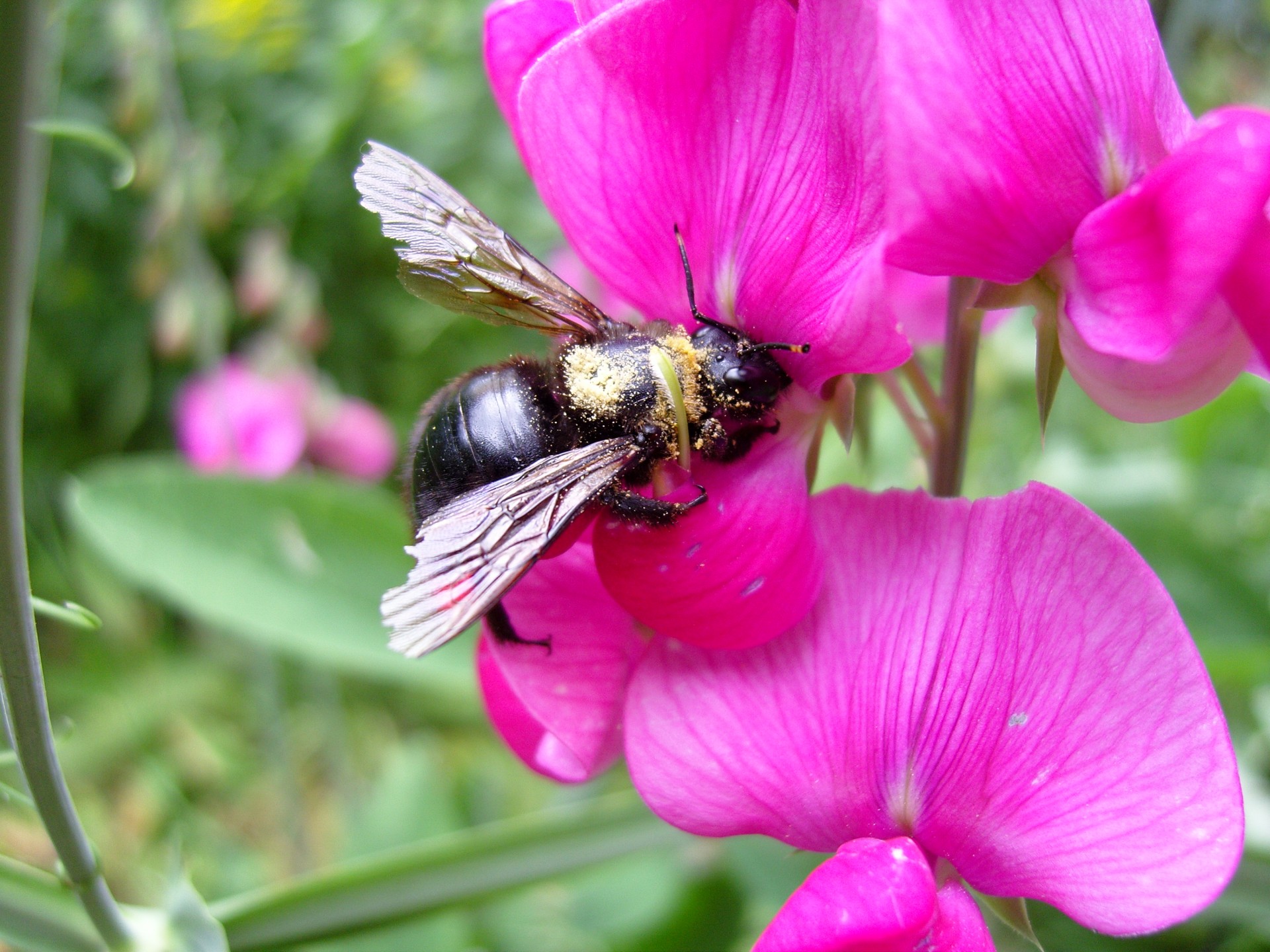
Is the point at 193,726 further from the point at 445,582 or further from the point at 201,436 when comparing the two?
the point at 445,582

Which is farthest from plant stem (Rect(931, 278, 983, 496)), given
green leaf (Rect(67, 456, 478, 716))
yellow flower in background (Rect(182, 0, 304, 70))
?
yellow flower in background (Rect(182, 0, 304, 70))

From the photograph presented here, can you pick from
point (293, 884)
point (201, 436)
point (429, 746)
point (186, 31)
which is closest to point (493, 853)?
point (293, 884)

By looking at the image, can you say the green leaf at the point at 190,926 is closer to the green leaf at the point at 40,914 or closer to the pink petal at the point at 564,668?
the green leaf at the point at 40,914

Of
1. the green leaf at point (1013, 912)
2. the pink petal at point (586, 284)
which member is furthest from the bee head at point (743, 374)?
the pink petal at point (586, 284)

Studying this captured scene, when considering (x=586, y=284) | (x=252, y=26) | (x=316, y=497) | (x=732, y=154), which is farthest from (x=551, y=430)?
(x=252, y=26)

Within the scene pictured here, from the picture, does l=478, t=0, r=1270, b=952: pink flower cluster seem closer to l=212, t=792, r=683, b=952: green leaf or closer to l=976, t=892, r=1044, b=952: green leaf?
l=976, t=892, r=1044, b=952: green leaf

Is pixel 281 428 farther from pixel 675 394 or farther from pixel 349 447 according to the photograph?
pixel 675 394

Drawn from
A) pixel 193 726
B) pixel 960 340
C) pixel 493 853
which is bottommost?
pixel 193 726
